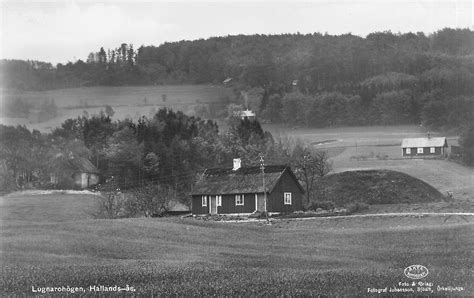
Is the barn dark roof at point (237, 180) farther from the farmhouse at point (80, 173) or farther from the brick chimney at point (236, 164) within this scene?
the farmhouse at point (80, 173)

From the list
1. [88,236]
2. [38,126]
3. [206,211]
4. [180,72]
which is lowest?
[206,211]

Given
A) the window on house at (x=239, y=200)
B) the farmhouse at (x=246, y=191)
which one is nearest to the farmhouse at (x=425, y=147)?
the farmhouse at (x=246, y=191)

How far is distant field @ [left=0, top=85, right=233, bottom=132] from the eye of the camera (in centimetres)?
5188

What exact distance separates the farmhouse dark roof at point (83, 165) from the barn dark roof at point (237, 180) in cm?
1128

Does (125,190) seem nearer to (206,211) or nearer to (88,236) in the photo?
(206,211)

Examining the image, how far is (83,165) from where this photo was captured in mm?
68500

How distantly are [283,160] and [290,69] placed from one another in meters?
10.6

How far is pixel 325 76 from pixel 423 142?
8529 mm

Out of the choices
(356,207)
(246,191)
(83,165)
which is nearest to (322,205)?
(356,207)

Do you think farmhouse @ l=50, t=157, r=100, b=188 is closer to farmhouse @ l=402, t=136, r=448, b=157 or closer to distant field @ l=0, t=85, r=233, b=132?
distant field @ l=0, t=85, r=233, b=132

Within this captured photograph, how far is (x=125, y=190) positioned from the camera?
2586 inches

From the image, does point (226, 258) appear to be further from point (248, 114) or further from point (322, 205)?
point (322, 205)

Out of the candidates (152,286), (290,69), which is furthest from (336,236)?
(290,69)

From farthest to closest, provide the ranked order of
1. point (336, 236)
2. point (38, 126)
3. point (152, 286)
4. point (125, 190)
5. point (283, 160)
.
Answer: point (125, 190)
point (283, 160)
point (38, 126)
point (336, 236)
point (152, 286)
